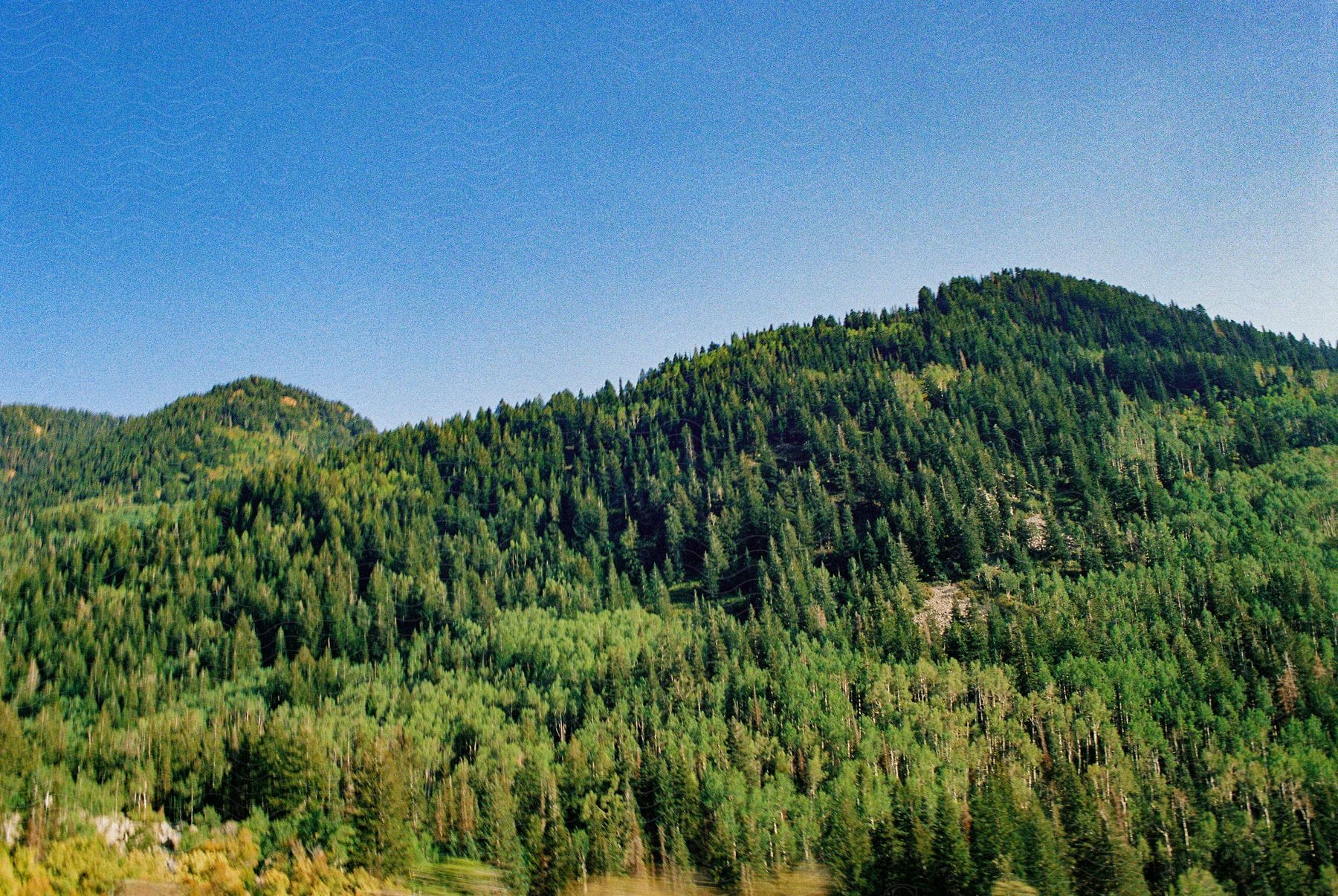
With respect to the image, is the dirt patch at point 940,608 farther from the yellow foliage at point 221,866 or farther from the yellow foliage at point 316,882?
the yellow foliage at point 221,866

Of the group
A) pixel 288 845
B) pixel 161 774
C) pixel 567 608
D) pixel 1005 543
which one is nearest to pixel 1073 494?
pixel 1005 543

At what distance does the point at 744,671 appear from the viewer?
116 m

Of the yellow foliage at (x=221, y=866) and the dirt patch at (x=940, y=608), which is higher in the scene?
the dirt patch at (x=940, y=608)

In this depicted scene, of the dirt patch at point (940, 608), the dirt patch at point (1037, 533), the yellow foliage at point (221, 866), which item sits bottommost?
the yellow foliage at point (221, 866)

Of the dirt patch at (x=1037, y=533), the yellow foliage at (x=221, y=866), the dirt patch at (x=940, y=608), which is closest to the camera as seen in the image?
the yellow foliage at (x=221, y=866)

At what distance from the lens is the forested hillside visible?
71125 millimetres

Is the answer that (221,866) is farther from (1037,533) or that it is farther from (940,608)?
(1037,533)

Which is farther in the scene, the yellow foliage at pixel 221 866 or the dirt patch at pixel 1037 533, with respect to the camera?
the dirt patch at pixel 1037 533

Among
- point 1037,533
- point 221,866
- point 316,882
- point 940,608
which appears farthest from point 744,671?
point 221,866

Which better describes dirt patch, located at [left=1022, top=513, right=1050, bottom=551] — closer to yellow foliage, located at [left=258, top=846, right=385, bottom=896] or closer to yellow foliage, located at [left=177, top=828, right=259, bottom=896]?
yellow foliage, located at [left=258, top=846, right=385, bottom=896]

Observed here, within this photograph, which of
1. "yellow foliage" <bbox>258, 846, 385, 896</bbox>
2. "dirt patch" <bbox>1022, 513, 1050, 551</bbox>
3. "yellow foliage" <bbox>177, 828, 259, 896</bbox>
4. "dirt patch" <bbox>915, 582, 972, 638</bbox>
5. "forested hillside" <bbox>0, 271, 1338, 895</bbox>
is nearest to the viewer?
"yellow foliage" <bbox>258, 846, 385, 896</bbox>

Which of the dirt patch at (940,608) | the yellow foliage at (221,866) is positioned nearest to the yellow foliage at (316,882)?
the yellow foliage at (221,866)

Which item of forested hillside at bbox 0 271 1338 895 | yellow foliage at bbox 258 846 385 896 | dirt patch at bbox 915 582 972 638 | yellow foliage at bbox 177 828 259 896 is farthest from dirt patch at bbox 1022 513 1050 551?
yellow foliage at bbox 177 828 259 896

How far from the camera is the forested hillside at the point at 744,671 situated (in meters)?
71.1
